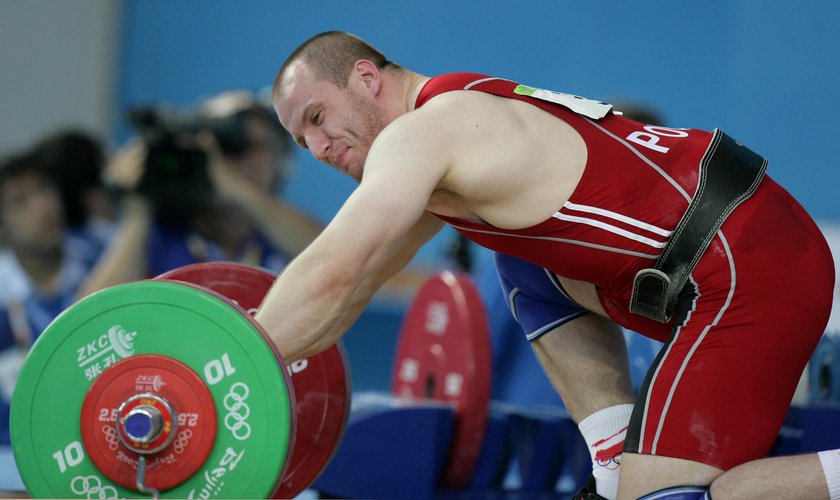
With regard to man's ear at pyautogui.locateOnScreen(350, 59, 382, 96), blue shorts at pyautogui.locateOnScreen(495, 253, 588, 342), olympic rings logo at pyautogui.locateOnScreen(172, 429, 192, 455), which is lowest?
olympic rings logo at pyautogui.locateOnScreen(172, 429, 192, 455)

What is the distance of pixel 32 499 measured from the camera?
6.03ft

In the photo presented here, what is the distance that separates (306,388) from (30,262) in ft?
9.36

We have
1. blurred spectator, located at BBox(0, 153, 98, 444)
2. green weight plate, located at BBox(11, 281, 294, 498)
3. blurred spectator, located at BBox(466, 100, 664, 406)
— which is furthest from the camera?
blurred spectator, located at BBox(0, 153, 98, 444)

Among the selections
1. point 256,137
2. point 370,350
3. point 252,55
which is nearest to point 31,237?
point 256,137

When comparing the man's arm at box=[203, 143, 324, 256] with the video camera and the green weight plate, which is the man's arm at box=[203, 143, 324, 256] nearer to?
the video camera

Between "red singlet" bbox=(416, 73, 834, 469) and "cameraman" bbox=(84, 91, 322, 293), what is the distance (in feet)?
6.39

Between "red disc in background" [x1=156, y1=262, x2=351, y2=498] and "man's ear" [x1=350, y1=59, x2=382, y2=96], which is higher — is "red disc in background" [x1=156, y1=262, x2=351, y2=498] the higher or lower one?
the lower one

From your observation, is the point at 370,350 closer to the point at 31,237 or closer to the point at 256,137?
the point at 31,237

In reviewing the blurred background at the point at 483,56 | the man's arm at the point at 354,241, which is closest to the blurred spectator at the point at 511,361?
the blurred background at the point at 483,56

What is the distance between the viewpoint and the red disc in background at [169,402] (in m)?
1.76

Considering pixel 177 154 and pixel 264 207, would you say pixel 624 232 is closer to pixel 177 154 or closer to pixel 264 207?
pixel 264 207

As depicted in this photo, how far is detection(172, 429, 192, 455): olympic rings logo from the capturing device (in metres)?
1.77

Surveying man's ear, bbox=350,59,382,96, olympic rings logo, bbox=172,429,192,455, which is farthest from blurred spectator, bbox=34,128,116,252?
olympic rings logo, bbox=172,429,192,455

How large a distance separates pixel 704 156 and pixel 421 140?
521 mm
